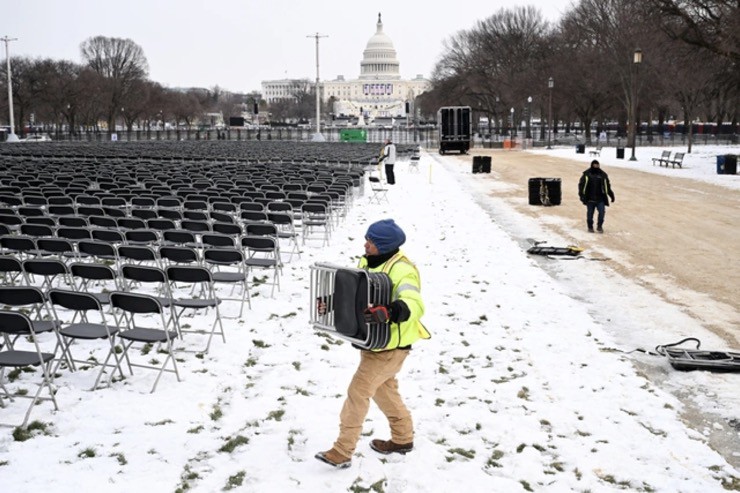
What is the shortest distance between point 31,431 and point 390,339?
280 cm

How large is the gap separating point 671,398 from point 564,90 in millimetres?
64757

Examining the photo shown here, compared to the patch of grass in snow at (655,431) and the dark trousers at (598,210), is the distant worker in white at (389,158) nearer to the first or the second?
the dark trousers at (598,210)

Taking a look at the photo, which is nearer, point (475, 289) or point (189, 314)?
point (189, 314)

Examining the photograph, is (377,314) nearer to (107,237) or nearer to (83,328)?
(83,328)

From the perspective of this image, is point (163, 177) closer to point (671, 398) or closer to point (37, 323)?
point (37, 323)

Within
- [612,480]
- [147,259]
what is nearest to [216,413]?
[612,480]

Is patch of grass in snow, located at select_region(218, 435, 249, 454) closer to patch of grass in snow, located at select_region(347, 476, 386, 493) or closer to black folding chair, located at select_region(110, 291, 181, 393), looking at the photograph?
patch of grass in snow, located at select_region(347, 476, 386, 493)

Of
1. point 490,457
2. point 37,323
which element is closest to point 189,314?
point 37,323

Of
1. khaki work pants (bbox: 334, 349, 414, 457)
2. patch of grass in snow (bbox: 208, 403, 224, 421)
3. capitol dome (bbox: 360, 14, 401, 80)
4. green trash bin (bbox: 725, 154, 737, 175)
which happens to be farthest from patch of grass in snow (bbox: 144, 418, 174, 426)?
capitol dome (bbox: 360, 14, 401, 80)

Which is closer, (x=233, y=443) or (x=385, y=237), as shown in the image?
(x=385, y=237)

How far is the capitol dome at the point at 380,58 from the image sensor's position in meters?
180

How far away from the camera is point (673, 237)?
1573 cm

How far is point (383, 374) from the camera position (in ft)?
16.2

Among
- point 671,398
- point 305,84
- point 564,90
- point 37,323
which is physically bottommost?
point 671,398
